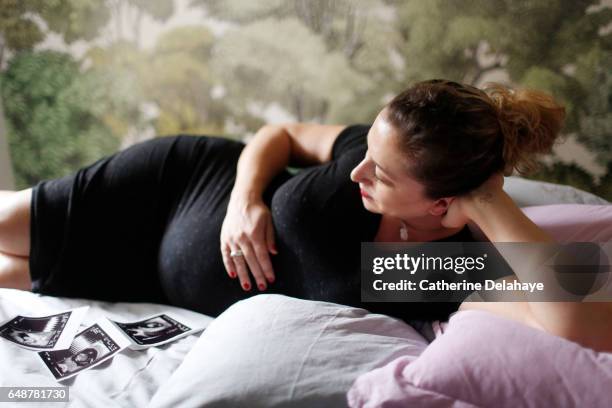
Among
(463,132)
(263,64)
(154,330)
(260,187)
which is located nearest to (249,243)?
(260,187)

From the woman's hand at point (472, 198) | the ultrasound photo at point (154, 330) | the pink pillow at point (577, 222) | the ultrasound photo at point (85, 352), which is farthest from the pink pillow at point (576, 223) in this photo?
the ultrasound photo at point (85, 352)

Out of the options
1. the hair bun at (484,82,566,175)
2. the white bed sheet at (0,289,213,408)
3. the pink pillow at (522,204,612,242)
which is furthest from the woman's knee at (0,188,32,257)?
the pink pillow at (522,204,612,242)

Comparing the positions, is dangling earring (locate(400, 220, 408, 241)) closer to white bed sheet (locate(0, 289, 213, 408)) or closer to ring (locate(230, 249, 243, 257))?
ring (locate(230, 249, 243, 257))

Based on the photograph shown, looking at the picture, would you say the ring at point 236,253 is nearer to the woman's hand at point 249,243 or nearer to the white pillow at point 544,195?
the woman's hand at point 249,243

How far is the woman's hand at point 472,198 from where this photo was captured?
97 cm

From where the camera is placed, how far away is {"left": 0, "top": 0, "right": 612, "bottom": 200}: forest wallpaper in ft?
5.32

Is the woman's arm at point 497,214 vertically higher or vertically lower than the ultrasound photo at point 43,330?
higher

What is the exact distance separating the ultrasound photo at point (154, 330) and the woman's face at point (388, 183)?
0.51 meters

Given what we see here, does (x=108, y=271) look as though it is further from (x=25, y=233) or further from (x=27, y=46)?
(x=27, y=46)

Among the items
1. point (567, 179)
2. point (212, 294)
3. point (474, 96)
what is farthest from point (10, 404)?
point (567, 179)

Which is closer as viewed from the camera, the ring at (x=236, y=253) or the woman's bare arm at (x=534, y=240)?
the woman's bare arm at (x=534, y=240)

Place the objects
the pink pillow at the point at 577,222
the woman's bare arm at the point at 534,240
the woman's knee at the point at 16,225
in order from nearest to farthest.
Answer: the woman's bare arm at the point at 534,240
the pink pillow at the point at 577,222
the woman's knee at the point at 16,225

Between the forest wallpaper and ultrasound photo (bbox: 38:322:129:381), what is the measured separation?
1071 mm

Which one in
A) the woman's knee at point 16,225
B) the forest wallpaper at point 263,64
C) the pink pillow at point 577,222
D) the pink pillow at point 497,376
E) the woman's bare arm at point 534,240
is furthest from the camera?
the forest wallpaper at point 263,64
